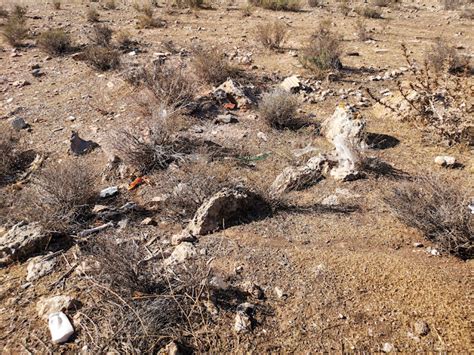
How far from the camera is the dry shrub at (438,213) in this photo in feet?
8.93

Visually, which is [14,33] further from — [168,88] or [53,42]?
[168,88]

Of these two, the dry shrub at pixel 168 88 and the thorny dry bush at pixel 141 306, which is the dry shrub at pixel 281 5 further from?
the thorny dry bush at pixel 141 306

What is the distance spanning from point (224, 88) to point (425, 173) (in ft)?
11.1

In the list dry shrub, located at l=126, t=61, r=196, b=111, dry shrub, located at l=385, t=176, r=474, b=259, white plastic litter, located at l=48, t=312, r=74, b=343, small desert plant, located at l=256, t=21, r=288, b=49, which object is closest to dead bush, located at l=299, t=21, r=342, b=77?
small desert plant, located at l=256, t=21, r=288, b=49

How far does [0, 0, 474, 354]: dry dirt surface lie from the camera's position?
2293mm

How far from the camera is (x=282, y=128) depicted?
5.21 m

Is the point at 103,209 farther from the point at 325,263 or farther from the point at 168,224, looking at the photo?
the point at 325,263

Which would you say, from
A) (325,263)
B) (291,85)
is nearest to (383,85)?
(291,85)

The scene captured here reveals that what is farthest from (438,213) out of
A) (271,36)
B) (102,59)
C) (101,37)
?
(101,37)

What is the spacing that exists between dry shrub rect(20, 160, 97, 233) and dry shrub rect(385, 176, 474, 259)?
3.02 meters

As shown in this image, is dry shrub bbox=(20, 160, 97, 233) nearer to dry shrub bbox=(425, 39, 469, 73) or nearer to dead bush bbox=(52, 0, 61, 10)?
dry shrub bbox=(425, 39, 469, 73)

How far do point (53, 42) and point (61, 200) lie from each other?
20.1 feet

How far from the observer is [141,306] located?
236 centimetres

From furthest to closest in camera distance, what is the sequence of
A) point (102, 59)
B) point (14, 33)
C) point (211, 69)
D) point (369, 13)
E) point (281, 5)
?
1. point (281, 5)
2. point (369, 13)
3. point (14, 33)
4. point (102, 59)
5. point (211, 69)
